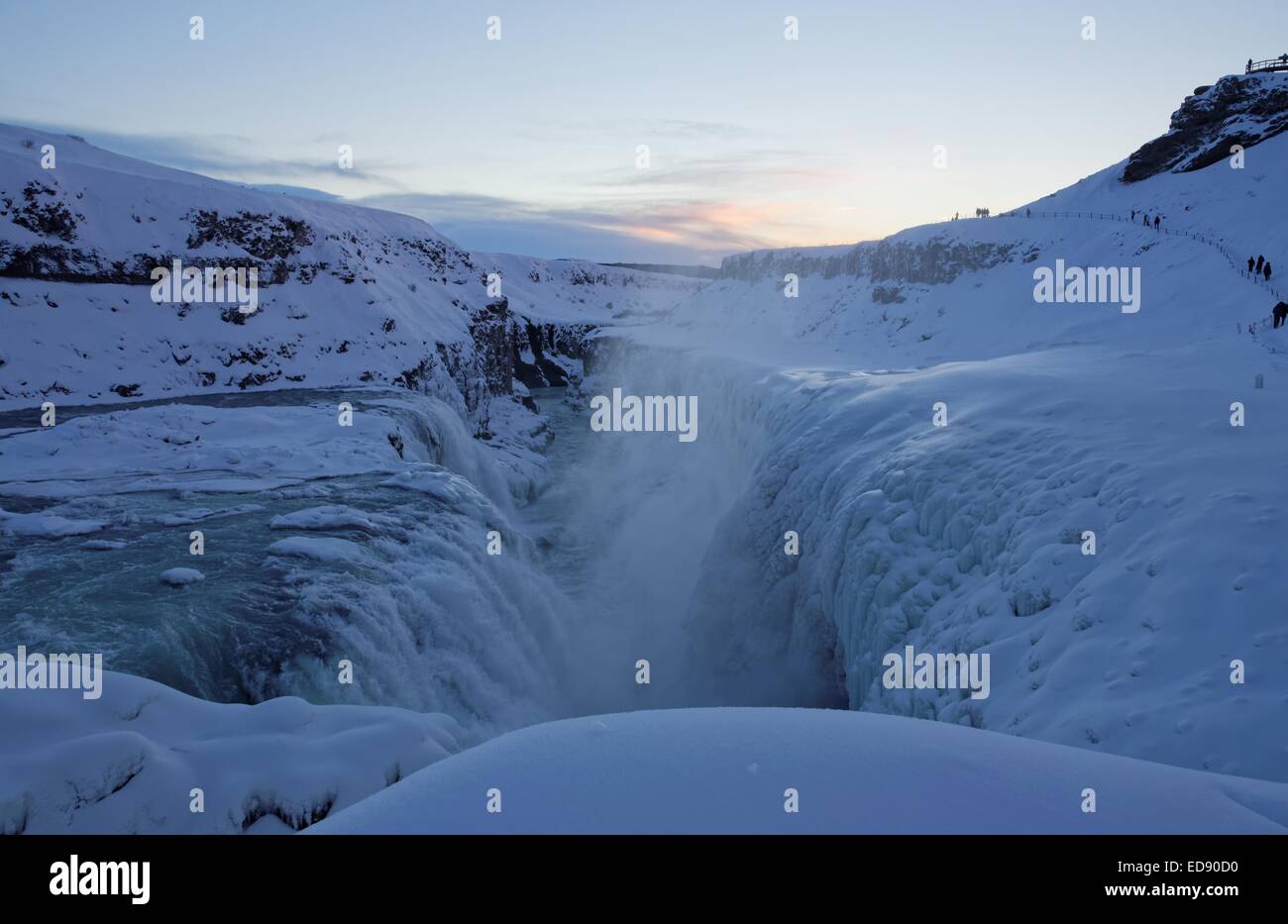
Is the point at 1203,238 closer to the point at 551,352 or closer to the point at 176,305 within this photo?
the point at 176,305

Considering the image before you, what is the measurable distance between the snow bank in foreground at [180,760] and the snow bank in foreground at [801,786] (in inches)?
86.4

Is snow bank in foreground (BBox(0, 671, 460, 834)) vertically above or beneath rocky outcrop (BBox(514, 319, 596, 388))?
beneath

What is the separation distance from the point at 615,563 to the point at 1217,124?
4712 centimetres

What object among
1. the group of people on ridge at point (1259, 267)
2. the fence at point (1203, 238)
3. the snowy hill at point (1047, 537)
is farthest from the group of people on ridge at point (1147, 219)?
the group of people on ridge at point (1259, 267)

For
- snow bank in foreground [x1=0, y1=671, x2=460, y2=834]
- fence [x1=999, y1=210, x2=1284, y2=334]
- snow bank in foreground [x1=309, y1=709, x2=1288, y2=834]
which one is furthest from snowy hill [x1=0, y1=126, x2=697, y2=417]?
fence [x1=999, y1=210, x2=1284, y2=334]

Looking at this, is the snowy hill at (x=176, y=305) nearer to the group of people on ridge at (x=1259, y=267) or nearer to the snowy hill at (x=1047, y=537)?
the snowy hill at (x=1047, y=537)

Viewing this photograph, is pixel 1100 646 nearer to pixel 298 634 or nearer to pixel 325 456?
pixel 298 634

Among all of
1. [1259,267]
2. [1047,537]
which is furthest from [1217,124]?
[1047,537]

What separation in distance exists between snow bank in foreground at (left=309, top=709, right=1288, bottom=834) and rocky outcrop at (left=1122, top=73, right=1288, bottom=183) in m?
50.9

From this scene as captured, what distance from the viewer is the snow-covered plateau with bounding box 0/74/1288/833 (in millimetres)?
3621

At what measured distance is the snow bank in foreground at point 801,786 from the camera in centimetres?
298

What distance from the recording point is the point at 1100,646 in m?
6.01

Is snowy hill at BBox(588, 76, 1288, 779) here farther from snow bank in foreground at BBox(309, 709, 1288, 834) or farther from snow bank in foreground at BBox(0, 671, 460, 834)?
snow bank in foreground at BBox(0, 671, 460, 834)

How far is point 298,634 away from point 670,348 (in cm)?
4306
